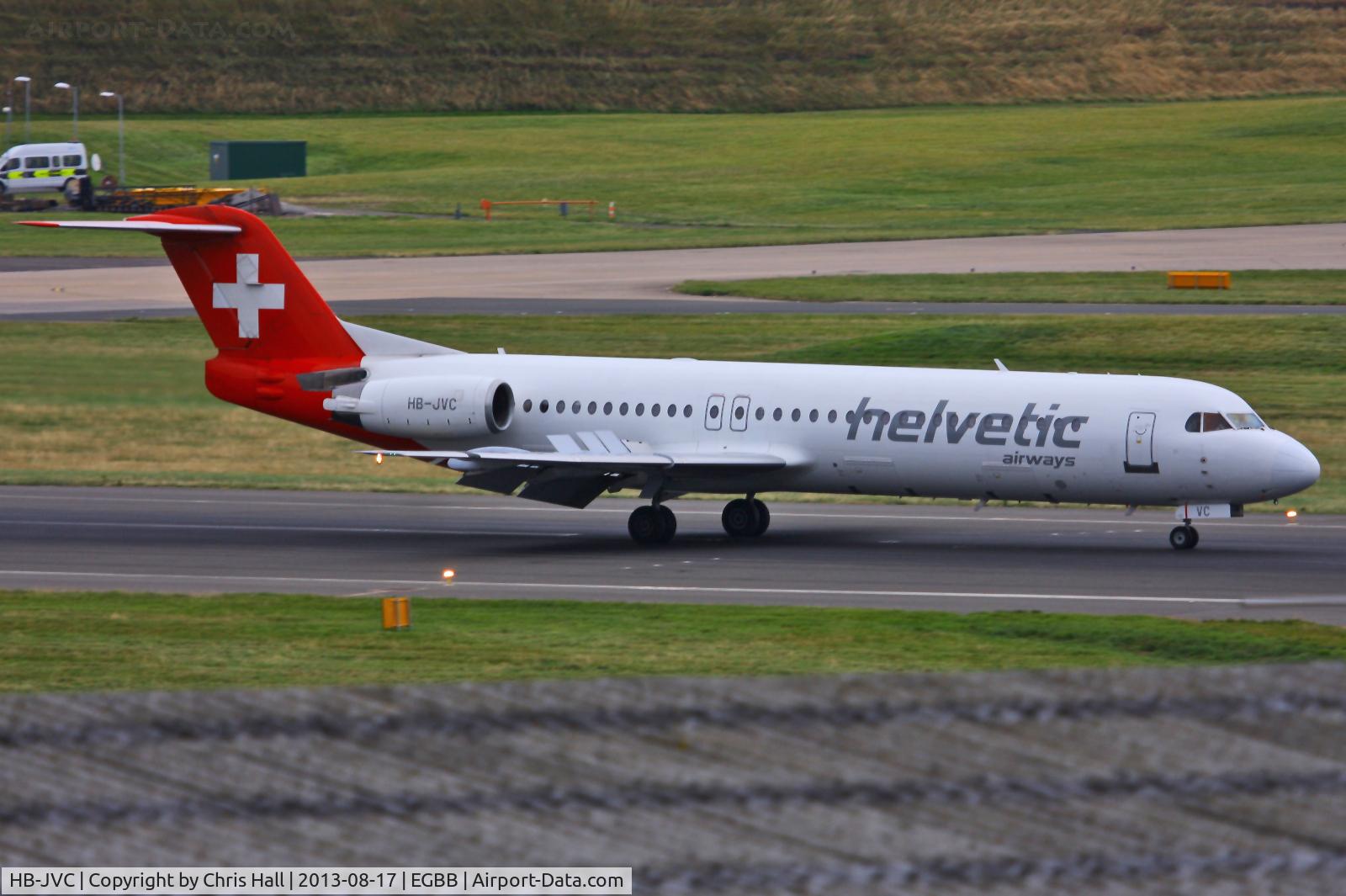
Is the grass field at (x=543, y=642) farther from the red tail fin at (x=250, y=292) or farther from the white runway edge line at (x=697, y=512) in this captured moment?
the white runway edge line at (x=697, y=512)

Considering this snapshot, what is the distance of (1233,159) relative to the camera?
10825cm

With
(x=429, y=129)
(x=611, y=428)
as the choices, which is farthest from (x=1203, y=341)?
(x=429, y=129)

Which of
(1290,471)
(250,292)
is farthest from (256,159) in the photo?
(1290,471)

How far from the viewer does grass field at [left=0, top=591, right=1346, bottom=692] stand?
18406 mm

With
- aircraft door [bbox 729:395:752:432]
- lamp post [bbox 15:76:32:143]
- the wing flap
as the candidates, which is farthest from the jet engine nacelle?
lamp post [bbox 15:76:32:143]

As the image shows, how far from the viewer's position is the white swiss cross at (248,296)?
113 ft

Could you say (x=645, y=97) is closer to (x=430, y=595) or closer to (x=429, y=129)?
(x=429, y=129)

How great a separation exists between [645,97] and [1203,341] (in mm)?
95280

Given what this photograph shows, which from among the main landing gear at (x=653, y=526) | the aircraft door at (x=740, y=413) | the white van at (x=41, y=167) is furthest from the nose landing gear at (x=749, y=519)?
the white van at (x=41, y=167)

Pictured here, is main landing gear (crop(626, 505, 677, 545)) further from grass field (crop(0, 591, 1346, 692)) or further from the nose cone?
the nose cone

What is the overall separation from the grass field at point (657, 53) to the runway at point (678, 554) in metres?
106

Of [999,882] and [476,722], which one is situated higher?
[476,722]

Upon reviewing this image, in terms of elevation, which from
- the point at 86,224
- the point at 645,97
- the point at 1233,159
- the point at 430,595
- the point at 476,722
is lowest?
the point at 430,595

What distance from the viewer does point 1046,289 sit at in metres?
63.0
